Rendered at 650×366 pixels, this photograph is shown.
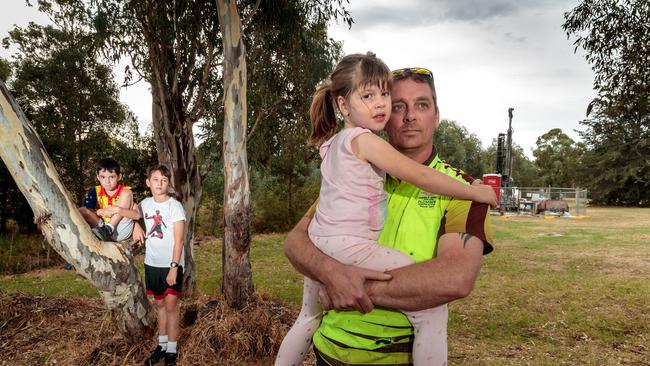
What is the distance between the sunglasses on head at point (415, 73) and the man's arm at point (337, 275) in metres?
0.83

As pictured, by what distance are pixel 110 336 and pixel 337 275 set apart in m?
4.44

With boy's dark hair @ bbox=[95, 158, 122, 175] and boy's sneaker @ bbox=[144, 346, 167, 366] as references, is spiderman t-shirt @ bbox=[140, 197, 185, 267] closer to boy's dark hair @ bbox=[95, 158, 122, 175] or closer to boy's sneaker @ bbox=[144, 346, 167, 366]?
boy's dark hair @ bbox=[95, 158, 122, 175]

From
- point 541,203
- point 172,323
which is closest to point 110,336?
point 172,323

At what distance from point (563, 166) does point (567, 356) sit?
202ft

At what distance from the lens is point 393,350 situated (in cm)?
166

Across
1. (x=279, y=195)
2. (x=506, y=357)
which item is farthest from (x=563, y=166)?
(x=506, y=357)

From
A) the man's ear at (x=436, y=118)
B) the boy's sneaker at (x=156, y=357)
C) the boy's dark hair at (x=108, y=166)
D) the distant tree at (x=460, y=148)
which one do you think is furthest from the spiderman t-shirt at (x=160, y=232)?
the distant tree at (x=460, y=148)

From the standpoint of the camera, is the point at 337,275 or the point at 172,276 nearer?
the point at 337,275

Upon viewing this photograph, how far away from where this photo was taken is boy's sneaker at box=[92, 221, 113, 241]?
4434mm

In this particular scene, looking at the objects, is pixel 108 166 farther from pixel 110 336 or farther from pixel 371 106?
pixel 371 106

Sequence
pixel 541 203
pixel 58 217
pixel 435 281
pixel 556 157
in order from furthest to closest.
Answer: pixel 556 157 < pixel 541 203 < pixel 58 217 < pixel 435 281

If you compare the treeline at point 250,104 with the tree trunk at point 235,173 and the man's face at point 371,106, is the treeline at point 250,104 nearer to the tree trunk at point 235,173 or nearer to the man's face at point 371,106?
the tree trunk at point 235,173

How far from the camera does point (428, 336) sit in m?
1.60

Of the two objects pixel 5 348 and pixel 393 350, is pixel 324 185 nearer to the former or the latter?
pixel 393 350
